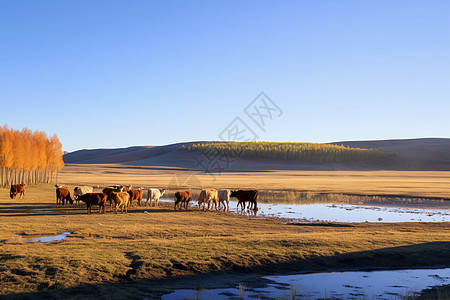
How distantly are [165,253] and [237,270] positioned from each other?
8.24ft

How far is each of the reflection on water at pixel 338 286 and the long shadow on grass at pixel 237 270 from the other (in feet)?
1.46

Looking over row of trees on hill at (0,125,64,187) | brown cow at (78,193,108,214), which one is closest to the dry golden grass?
row of trees on hill at (0,125,64,187)

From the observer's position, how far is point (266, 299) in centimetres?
1048

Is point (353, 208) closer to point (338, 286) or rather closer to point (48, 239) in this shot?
point (338, 286)

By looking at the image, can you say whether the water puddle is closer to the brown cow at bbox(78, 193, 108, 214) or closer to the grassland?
the grassland

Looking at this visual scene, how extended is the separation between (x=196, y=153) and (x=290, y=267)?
484 ft

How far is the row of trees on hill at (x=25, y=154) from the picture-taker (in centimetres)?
4384

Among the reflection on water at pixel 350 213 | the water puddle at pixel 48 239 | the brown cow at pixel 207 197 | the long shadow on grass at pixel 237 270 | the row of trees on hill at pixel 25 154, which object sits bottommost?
the long shadow on grass at pixel 237 270

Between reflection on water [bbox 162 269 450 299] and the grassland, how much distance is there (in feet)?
2.72

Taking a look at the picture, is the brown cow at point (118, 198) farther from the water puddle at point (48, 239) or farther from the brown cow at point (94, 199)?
the water puddle at point (48, 239)

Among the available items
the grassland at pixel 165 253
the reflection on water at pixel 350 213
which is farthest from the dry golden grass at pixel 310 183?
the grassland at pixel 165 253

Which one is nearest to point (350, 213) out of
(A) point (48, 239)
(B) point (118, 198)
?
(B) point (118, 198)

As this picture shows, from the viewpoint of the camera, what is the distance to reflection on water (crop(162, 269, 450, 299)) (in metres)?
10.9

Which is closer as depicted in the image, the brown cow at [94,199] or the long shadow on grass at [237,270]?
the long shadow on grass at [237,270]
